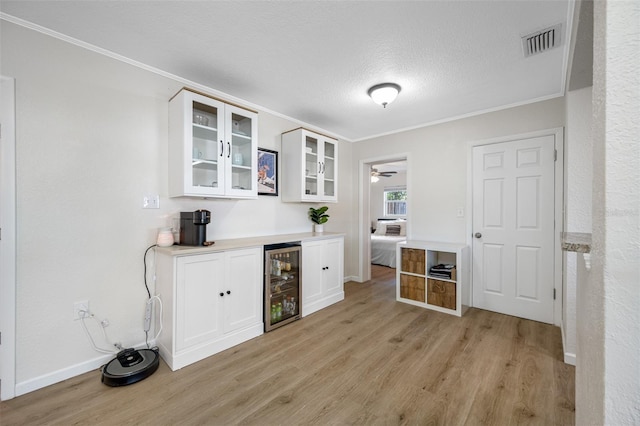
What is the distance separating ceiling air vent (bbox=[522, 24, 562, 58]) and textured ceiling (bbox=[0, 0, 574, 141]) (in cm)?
4

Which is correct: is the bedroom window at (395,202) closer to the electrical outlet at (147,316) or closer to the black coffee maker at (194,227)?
the black coffee maker at (194,227)

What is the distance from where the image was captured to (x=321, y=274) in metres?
3.26

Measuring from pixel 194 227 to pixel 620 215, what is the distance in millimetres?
2454

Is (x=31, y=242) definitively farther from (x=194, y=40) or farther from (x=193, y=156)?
(x=194, y=40)

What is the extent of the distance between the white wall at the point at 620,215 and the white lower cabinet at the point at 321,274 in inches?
101

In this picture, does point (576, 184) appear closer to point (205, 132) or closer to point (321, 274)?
point (321, 274)

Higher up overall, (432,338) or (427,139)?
(427,139)

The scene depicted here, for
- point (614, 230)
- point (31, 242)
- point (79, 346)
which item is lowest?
point (79, 346)

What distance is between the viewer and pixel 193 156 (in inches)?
89.0

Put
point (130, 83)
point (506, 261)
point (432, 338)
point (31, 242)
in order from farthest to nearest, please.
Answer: point (506, 261)
point (432, 338)
point (130, 83)
point (31, 242)

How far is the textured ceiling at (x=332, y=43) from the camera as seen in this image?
1.65m

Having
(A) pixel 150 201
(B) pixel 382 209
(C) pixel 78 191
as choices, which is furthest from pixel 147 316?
(B) pixel 382 209

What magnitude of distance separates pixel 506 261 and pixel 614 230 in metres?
2.92

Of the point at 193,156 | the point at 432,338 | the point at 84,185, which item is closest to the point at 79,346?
the point at 84,185
